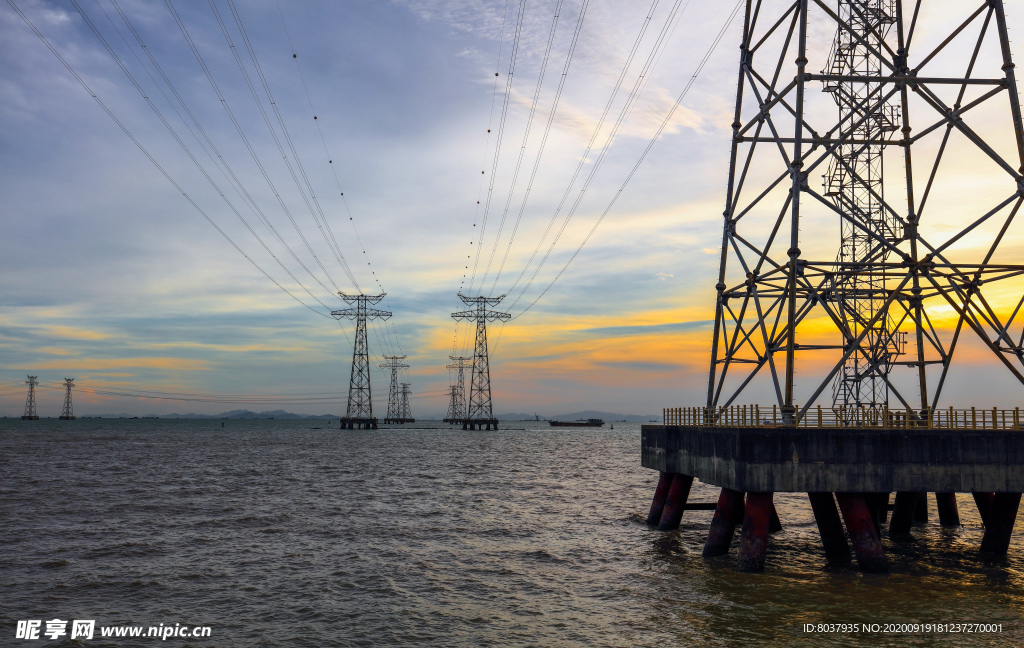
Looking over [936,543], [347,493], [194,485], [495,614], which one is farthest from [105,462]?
[936,543]

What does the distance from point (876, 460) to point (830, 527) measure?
336cm

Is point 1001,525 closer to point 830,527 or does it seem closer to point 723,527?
point 830,527

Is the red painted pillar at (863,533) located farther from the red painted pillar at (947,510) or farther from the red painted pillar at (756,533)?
the red painted pillar at (947,510)

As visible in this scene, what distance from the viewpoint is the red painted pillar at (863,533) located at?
23.1 meters

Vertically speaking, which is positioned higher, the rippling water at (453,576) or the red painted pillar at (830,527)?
the red painted pillar at (830,527)

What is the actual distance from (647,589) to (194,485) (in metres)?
40.8

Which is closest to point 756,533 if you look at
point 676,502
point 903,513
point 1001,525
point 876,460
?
point 876,460

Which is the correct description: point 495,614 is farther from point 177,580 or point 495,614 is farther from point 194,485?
point 194,485

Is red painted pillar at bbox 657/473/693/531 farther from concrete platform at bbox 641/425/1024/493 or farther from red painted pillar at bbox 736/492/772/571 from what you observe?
concrete platform at bbox 641/425/1024/493

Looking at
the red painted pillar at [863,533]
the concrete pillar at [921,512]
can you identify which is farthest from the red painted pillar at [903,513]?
the red painted pillar at [863,533]

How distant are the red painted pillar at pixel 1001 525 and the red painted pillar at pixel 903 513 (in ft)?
12.6

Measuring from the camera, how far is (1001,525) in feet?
86.5

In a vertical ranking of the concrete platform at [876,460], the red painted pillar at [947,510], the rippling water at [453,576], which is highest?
the concrete platform at [876,460]

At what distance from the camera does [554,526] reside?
112 feet
